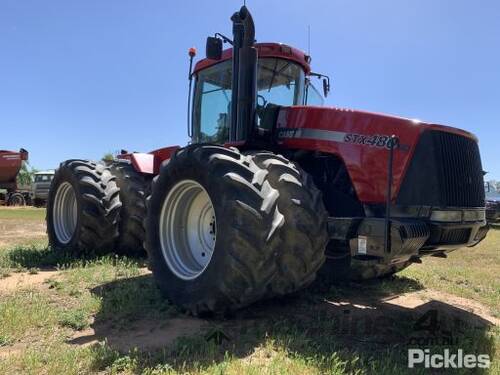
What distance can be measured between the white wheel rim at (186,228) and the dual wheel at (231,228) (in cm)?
1

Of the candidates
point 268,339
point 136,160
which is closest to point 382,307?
point 268,339

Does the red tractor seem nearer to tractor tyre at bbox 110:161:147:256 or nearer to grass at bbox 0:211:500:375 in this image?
grass at bbox 0:211:500:375

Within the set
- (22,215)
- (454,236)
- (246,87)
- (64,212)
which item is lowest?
(22,215)

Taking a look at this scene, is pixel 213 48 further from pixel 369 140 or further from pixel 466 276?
pixel 466 276

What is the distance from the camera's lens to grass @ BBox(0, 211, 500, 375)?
3125 millimetres

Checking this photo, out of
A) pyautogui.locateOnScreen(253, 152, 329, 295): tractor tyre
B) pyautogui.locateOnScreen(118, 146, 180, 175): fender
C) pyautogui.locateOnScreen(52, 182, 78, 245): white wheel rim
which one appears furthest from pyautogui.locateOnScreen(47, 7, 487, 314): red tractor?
pyautogui.locateOnScreen(52, 182, 78, 245): white wheel rim

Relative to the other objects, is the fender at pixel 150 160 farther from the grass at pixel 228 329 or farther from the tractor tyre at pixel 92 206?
the grass at pixel 228 329

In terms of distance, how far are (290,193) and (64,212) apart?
5192 mm

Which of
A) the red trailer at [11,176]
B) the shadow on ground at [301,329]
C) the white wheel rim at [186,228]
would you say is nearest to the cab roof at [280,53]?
the white wheel rim at [186,228]

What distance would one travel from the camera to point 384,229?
3.68 metres

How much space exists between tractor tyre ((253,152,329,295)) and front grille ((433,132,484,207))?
1.10m

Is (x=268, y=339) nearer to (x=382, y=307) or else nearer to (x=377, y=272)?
(x=382, y=307)

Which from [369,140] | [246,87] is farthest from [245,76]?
[369,140]

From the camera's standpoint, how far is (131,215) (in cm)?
688
